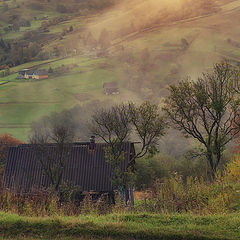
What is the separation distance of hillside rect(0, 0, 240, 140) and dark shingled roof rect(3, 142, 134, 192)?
43725 mm

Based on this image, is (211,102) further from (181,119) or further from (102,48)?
(102,48)

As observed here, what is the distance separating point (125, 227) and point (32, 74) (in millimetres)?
92069

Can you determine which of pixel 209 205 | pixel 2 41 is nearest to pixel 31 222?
pixel 209 205

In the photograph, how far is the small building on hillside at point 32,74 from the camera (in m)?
93.9

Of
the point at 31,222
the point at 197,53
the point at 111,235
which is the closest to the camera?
the point at 111,235

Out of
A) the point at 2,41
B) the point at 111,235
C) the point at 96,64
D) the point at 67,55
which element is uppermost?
the point at 2,41

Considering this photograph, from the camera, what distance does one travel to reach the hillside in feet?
282

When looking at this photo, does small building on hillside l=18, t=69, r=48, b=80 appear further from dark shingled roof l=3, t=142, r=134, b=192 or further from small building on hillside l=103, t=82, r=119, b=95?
dark shingled roof l=3, t=142, r=134, b=192

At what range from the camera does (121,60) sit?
100 metres

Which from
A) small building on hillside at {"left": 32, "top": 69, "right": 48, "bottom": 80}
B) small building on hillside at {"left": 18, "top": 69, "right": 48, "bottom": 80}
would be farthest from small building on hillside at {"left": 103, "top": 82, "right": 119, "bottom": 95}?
small building on hillside at {"left": 18, "top": 69, "right": 48, "bottom": 80}

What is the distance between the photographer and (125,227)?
7.12 meters

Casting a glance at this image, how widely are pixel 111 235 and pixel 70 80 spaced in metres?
88.0

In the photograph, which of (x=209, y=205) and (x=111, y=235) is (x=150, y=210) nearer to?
(x=209, y=205)

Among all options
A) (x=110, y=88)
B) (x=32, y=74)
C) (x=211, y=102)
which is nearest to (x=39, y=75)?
(x=32, y=74)
